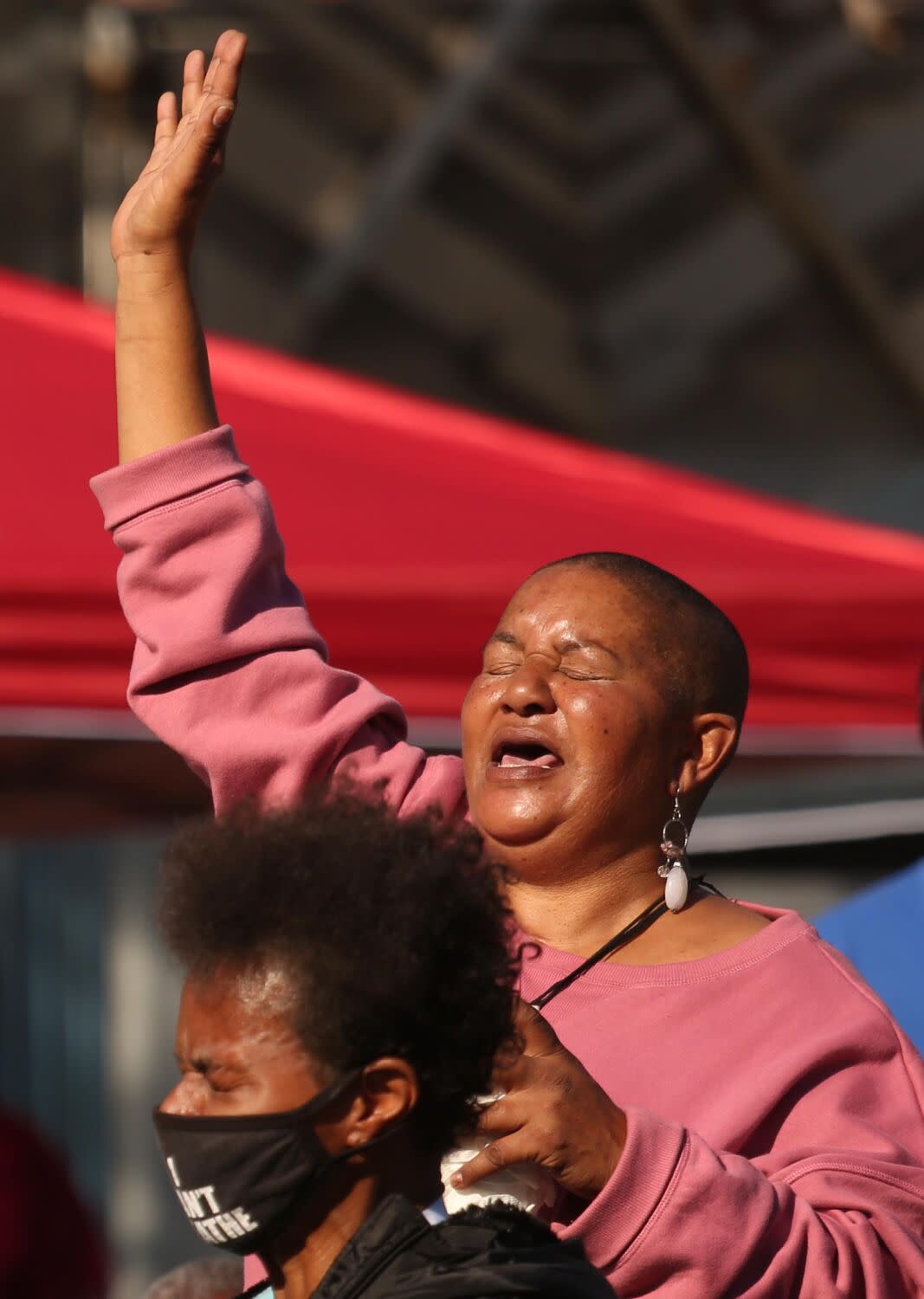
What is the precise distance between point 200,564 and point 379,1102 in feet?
1.96

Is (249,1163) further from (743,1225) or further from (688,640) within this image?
(688,640)

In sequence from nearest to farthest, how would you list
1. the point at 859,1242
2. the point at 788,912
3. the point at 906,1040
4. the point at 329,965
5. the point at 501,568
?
the point at 329,965 → the point at 859,1242 → the point at 906,1040 → the point at 788,912 → the point at 501,568

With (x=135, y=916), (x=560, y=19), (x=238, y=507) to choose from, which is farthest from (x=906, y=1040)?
(x=560, y=19)

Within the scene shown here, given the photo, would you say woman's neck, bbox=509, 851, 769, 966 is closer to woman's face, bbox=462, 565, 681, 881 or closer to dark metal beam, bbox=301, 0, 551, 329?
woman's face, bbox=462, 565, 681, 881

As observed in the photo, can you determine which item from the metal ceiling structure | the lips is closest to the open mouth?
the lips

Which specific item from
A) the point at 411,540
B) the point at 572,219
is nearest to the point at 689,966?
the point at 411,540

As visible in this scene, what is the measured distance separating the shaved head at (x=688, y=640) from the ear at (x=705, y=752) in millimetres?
11

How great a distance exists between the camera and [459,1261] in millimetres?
1116

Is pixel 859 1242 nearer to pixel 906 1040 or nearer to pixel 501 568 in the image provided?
pixel 906 1040

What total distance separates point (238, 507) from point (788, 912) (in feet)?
1.80

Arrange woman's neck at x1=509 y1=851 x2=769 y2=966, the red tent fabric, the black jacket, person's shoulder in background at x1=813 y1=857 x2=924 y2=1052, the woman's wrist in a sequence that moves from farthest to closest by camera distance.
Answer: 1. the red tent fabric
2. person's shoulder in background at x1=813 y1=857 x2=924 y2=1052
3. the woman's wrist
4. woman's neck at x1=509 y1=851 x2=769 y2=966
5. the black jacket

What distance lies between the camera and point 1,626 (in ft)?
8.95

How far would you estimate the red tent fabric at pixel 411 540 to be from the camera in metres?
2.79

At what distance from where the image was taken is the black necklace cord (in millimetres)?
1533
